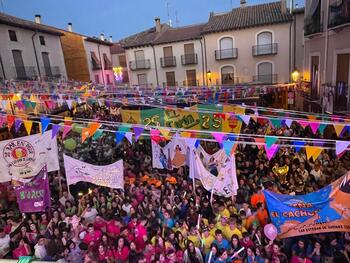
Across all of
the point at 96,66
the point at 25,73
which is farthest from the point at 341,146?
the point at 96,66

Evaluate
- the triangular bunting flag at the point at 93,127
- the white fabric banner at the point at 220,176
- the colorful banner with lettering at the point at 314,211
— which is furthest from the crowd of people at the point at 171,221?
the triangular bunting flag at the point at 93,127

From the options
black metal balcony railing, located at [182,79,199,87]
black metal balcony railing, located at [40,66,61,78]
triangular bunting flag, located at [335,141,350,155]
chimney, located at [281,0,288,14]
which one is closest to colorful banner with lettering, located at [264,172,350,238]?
triangular bunting flag, located at [335,141,350,155]

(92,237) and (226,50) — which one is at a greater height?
(226,50)

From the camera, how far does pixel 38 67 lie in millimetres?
23609

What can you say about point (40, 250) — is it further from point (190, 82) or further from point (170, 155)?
point (190, 82)

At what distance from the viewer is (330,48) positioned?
1132cm

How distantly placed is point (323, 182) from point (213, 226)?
11.0ft

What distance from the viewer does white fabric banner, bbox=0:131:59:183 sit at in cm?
773

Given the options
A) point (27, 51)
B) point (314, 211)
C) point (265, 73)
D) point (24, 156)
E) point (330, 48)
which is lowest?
point (314, 211)

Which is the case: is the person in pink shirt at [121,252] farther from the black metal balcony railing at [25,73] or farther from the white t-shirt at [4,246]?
the black metal balcony railing at [25,73]

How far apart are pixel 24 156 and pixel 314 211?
7.18 m

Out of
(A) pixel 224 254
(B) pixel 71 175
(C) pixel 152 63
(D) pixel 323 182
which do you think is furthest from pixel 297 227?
(C) pixel 152 63

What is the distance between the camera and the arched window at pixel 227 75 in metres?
23.6

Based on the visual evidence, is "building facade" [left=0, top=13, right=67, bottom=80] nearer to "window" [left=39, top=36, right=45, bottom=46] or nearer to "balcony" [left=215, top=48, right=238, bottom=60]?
"window" [left=39, top=36, right=45, bottom=46]
